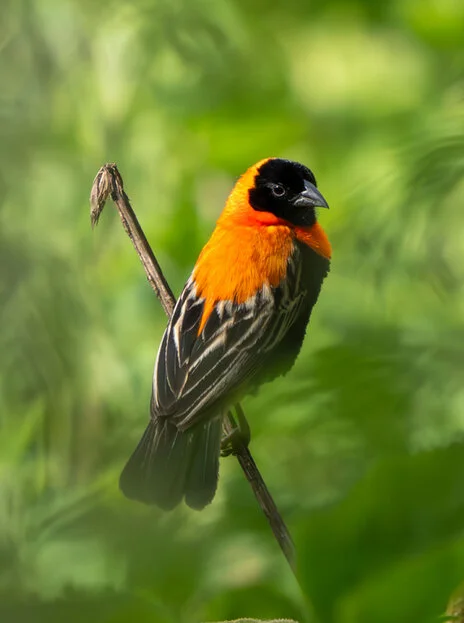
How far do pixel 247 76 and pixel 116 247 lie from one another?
2.03ft

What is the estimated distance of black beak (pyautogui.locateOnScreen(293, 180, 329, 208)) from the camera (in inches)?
56.2

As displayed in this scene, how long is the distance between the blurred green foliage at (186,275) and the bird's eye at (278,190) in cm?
12

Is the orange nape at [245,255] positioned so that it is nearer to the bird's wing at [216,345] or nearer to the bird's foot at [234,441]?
the bird's wing at [216,345]

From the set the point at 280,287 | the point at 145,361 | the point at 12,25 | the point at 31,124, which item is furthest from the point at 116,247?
the point at 280,287

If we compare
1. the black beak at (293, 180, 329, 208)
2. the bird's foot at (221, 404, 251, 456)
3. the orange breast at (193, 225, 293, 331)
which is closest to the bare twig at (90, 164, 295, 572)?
the bird's foot at (221, 404, 251, 456)

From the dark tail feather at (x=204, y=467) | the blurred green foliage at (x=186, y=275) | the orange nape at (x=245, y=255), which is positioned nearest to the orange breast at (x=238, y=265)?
the orange nape at (x=245, y=255)

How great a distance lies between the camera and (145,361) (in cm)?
251

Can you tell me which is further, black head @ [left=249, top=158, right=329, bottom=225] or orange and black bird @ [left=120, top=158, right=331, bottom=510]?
black head @ [left=249, top=158, right=329, bottom=225]

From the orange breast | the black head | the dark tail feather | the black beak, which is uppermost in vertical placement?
the black head

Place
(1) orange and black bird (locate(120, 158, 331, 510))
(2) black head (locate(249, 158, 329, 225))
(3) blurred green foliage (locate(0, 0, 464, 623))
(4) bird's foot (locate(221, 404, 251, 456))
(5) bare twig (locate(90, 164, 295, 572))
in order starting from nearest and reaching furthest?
(3) blurred green foliage (locate(0, 0, 464, 623)), (5) bare twig (locate(90, 164, 295, 572)), (4) bird's foot (locate(221, 404, 251, 456)), (1) orange and black bird (locate(120, 158, 331, 510)), (2) black head (locate(249, 158, 329, 225))

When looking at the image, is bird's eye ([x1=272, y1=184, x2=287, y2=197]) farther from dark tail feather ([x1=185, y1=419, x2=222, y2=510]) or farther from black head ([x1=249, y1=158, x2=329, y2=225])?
dark tail feather ([x1=185, y1=419, x2=222, y2=510])

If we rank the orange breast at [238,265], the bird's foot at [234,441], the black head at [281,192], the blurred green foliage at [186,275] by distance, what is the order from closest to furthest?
1. the blurred green foliage at [186,275]
2. the bird's foot at [234,441]
3. the orange breast at [238,265]
4. the black head at [281,192]

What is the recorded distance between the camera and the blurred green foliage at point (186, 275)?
24.8 inches

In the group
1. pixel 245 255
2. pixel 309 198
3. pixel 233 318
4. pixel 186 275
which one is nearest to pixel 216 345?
pixel 233 318
